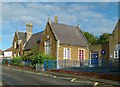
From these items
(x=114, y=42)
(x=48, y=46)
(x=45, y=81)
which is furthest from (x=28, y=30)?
(x=45, y=81)

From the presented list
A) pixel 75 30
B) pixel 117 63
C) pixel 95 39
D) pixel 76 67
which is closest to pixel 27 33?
pixel 75 30

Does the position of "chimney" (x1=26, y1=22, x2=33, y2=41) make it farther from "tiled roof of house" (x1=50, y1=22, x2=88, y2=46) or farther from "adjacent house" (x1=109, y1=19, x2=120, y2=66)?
"adjacent house" (x1=109, y1=19, x2=120, y2=66)

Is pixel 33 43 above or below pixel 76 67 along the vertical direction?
above

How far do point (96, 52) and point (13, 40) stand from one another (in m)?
27.6

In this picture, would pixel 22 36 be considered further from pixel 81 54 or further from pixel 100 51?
pixel 100 51

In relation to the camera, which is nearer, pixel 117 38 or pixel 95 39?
pixel 117 38

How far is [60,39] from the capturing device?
4075 centimetres

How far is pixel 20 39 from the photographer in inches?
2331

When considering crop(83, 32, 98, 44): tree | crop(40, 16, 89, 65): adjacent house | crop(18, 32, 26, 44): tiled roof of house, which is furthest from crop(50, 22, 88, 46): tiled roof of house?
crop(83, 32, 98, 44): tree

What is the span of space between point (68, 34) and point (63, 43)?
162 inches

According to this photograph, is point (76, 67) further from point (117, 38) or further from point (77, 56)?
point (77, 56)

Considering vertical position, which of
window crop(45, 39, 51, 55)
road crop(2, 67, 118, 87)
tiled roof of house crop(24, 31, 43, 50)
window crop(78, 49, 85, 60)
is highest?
tiled roof of house crop(24, 31, 43, 50)

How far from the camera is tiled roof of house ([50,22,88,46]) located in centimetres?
4153

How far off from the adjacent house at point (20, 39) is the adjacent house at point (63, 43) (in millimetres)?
13873
